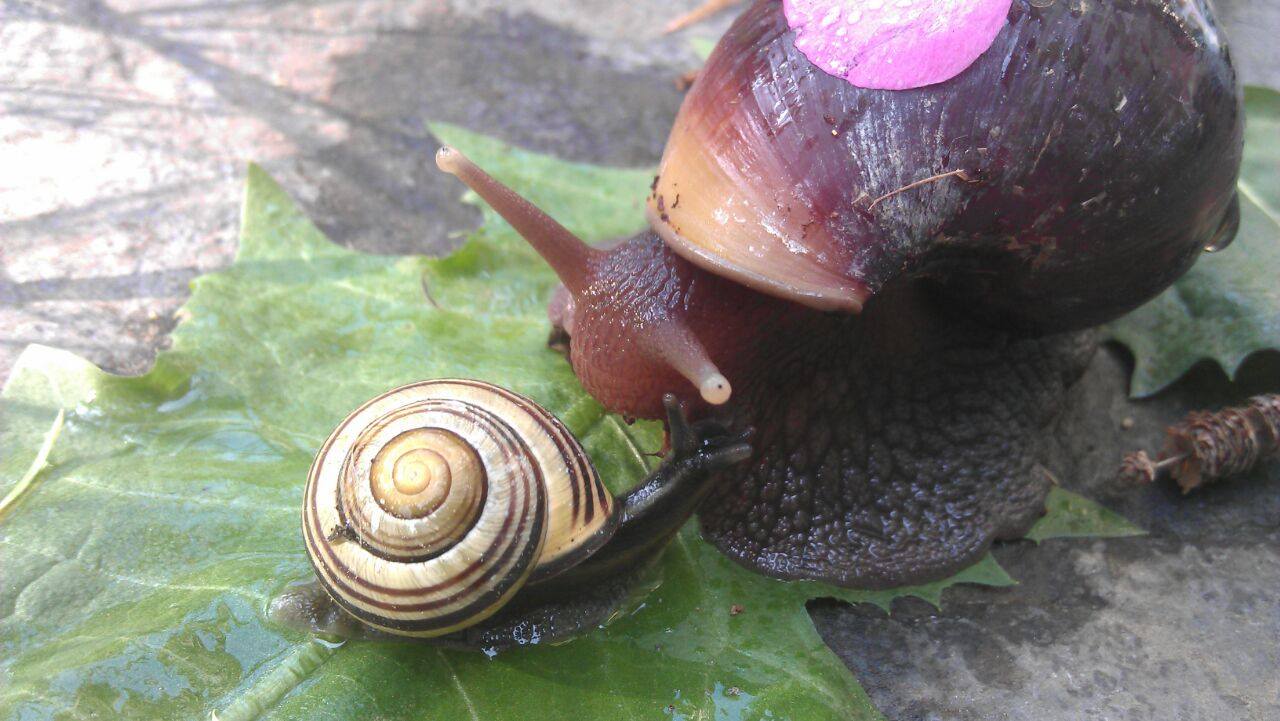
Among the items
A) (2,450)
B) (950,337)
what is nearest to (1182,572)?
(950,337)

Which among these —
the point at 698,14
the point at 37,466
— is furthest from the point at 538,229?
the point at 698,14

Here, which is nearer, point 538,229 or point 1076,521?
point 538,229

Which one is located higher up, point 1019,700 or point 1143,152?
point 1143,152

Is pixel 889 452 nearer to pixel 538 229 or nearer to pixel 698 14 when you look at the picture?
pixel 538 229

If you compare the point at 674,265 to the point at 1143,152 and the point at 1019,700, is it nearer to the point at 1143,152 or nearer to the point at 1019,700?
the point at 1143,152

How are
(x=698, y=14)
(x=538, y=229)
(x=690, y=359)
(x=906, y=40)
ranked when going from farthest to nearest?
(x=698, y=14) < (x=538, y=229) < (x=690, y=359) < (x=906, y=40)

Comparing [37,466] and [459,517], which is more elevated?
[459,517]

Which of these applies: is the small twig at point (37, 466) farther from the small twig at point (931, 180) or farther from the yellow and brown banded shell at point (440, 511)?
the small twig at point (931, 180)

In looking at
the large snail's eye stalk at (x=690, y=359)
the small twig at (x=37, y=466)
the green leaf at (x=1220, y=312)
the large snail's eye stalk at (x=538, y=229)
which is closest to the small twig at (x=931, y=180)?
the large snail's eye stalk at (x=690, y=359)
